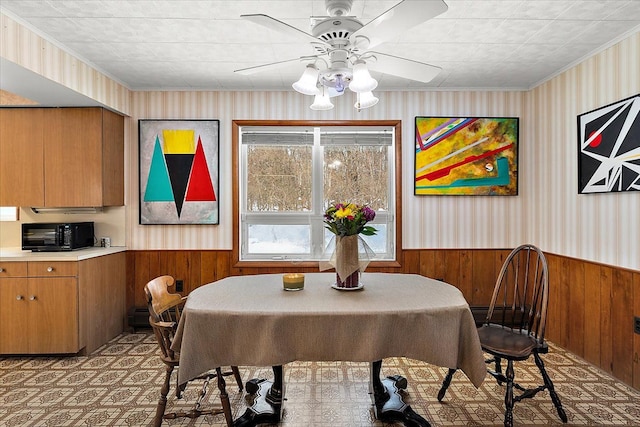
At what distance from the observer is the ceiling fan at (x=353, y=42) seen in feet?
5.73

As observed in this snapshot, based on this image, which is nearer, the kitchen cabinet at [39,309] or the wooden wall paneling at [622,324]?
Result: the wooden wall paneling at [622,324]

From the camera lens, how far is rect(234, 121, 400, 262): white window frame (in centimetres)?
425

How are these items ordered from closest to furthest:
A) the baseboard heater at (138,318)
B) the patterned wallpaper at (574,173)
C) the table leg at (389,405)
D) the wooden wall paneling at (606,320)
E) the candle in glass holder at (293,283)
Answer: the table leg at (389,405) → the candle in glass holder at (293,283) → the patterned wallpaper at (574,173) → the wooden wall paneling at (606,320) → the baseboard heater at (138,318)

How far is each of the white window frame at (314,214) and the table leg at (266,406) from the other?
182 centimetres

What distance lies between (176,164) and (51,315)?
1751 millimetres

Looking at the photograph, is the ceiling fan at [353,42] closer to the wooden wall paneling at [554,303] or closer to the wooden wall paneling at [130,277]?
the wooden wall paneling at [554,303]

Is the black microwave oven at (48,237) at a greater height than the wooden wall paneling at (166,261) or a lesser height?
greater

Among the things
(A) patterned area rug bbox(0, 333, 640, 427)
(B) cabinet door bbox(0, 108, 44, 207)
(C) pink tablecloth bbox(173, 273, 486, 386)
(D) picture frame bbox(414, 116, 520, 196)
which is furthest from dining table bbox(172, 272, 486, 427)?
(B) cabinet door bbox(0, 108, 44, 207)

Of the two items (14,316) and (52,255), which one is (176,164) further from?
(14,316)

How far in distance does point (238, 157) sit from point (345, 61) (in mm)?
2282

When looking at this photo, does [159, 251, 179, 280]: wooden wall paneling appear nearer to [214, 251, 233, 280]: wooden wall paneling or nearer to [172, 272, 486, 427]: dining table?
[214, 251, 233, 280]: wooden wall paneling

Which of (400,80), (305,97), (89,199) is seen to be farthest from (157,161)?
(400,80)

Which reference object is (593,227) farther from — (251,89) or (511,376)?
(251,89)

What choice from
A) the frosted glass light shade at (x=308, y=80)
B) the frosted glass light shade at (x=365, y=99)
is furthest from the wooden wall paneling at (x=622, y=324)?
the frosted glass light shade at (x=308, y=80)
